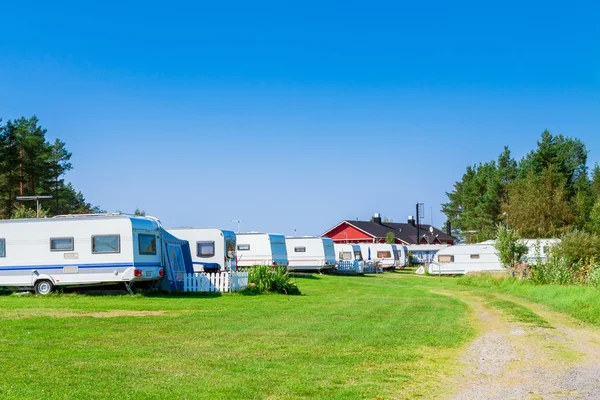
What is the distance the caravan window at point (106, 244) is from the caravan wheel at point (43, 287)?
1.69 metres

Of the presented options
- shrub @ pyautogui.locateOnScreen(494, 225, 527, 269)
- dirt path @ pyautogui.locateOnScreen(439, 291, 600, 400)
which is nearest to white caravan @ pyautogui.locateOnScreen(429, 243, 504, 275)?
shrub @ pyautogui.locateOnScreen(494, 225, 527, 269)

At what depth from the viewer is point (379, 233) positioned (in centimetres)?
7812

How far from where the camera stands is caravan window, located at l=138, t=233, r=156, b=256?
22219 millimetres

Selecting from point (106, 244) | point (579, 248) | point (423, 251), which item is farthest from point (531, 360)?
point (423, 251)

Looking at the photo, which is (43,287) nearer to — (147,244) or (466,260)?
(147,244)

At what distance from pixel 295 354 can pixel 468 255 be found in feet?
129

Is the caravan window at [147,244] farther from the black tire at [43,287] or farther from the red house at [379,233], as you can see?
the red house at [379,233]

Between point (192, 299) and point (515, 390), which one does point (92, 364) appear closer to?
point (515, 390)

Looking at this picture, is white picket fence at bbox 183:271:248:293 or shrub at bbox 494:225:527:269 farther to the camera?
shrub at bbox 494:225:527:269

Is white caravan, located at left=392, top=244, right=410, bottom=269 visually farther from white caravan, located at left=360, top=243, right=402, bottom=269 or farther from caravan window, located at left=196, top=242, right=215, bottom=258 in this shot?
caravan window, located at left=196, top=242, right=215, bottom=258

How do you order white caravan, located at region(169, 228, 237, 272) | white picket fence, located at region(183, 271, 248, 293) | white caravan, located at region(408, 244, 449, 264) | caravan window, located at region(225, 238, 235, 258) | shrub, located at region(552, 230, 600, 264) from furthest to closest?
white caravan, located at region(408, 244, 449, 264)
shrub, located at region(552, 230, 600, 264)
caravan window, located at region(225, 238, 235, 258)
white caravan, located at region(169, 228, 237, 272)
white picket fence, located at region(183, 271, 248, 293)

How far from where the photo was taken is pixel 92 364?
927cm

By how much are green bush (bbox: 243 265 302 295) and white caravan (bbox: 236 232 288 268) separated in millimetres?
13871

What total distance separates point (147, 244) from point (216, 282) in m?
2.62
